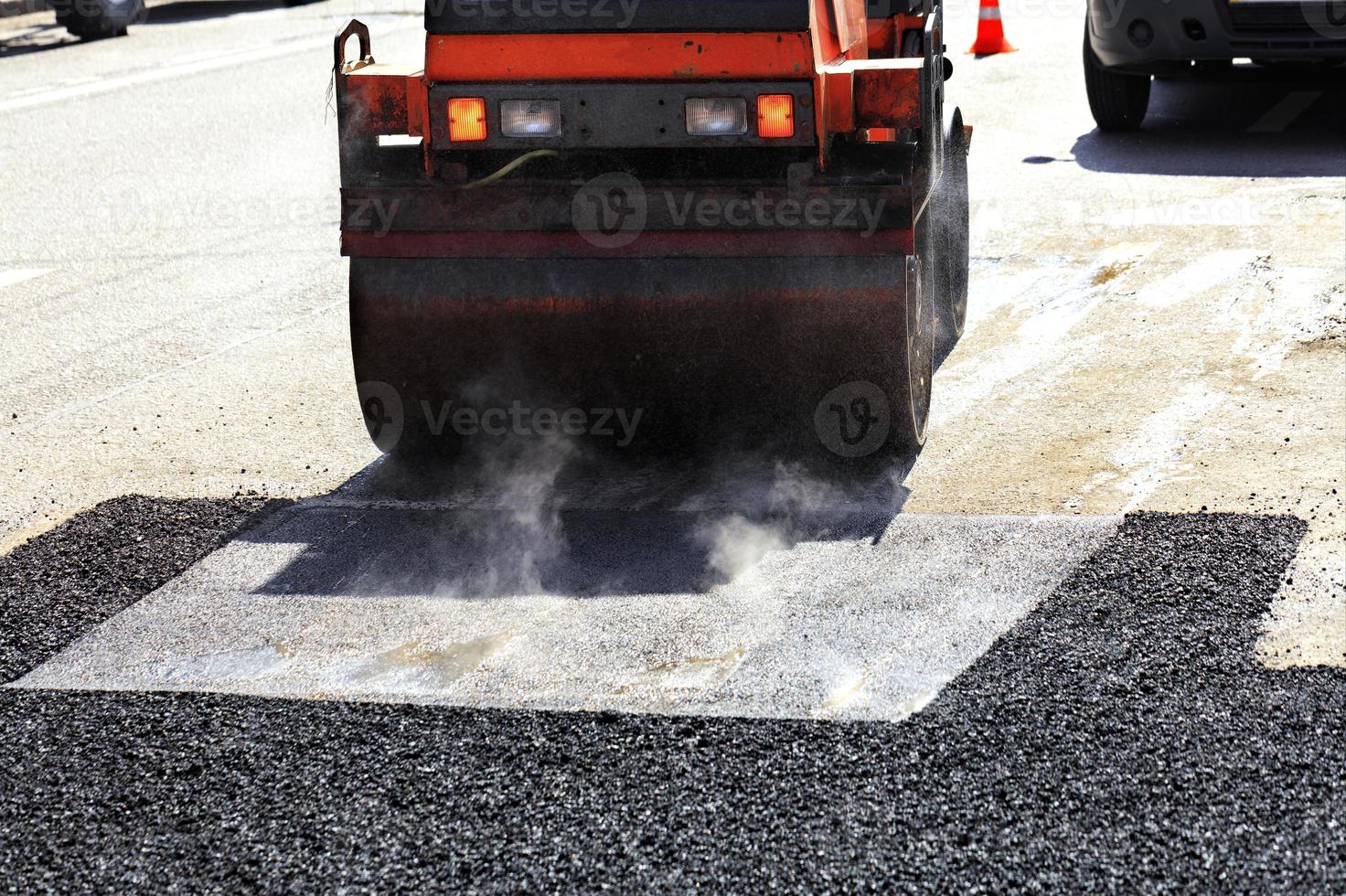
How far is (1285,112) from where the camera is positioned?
11.6 m

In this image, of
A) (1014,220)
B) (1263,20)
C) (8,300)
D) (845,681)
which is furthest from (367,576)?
(1263,20)

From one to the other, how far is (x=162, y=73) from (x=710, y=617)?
42.8 feet

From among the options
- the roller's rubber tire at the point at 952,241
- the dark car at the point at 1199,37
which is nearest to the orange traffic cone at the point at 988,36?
the dark car at the point at 1199,37

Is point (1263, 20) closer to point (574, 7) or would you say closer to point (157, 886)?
point (574, 7)

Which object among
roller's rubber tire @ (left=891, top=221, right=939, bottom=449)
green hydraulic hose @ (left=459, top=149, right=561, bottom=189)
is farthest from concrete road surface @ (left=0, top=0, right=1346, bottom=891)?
green hydraulic hose @ (left=459, top=149, right=561, bottom=189)

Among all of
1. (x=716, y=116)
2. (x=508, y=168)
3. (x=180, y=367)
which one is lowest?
(x=180, y=367)

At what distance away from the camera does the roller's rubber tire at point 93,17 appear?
1902 cm

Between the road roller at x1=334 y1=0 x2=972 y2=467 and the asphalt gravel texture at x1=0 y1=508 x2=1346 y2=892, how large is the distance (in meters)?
1.49

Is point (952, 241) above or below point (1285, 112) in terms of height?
below

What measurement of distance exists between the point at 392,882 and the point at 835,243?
2711mm
